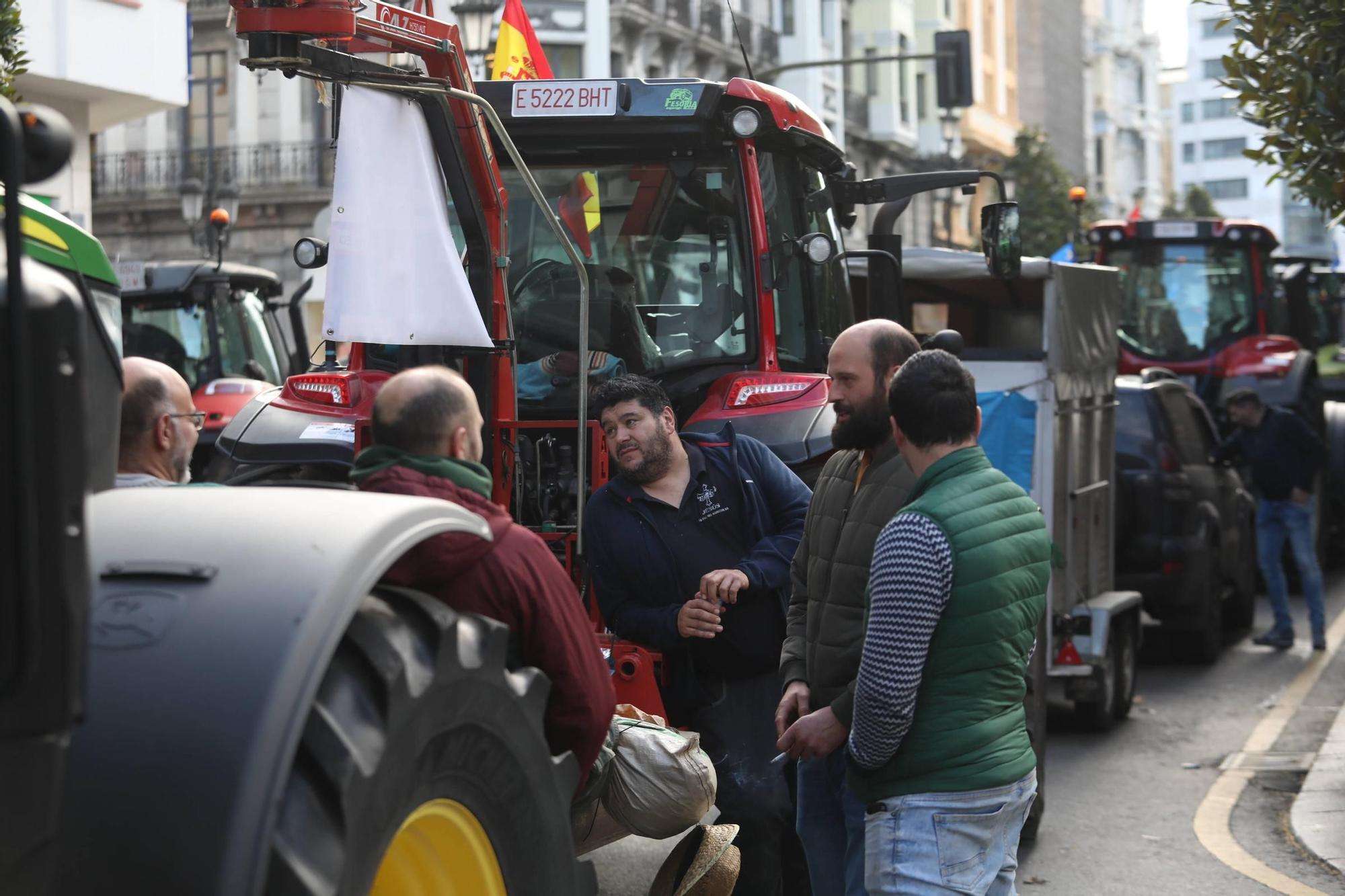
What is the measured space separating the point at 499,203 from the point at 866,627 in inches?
107

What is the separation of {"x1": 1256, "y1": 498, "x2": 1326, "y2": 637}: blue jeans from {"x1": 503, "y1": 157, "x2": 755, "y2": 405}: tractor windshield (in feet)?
25.3

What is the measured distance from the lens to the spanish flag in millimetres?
8953

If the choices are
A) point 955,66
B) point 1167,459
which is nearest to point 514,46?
point 1167,459

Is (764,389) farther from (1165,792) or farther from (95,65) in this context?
(95,65)

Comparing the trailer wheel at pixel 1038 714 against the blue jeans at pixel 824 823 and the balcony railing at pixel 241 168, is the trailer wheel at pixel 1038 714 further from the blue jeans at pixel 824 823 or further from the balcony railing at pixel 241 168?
the balcony railing at pixel 241 168

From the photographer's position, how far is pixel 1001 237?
26.6 feet

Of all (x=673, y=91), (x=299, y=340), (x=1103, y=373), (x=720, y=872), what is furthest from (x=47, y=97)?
(x=720, y=872)

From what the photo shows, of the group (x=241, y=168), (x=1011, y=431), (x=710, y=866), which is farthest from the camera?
(x=241, y=168)

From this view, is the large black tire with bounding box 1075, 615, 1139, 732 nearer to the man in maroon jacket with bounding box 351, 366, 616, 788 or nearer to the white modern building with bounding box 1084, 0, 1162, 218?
the man in maroon jacket with bounding box 351, 366, 616, 788

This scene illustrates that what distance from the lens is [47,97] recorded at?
21.8 m

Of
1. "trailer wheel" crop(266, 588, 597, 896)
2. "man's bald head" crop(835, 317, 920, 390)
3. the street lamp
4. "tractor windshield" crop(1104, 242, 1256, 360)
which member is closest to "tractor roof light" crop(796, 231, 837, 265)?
"man's bald head" crop(835, 317, 920, 390)

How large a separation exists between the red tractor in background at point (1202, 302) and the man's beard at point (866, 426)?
13536 mm

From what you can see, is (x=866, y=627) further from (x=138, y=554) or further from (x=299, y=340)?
(x=299, y=340)

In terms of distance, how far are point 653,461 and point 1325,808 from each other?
420cm
